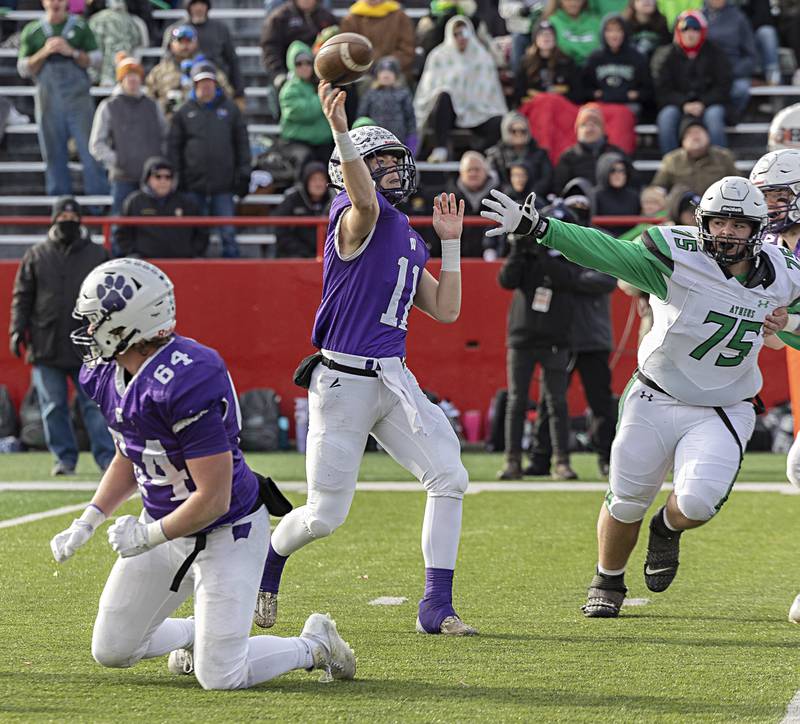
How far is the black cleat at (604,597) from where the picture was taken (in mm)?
5746

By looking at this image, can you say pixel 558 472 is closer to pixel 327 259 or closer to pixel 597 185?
pixel 597 185

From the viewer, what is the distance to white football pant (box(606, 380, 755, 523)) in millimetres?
5461

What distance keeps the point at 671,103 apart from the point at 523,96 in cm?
147

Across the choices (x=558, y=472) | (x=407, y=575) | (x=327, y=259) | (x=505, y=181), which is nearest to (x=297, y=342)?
(x=505, y=181)

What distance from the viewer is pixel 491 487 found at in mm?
10094

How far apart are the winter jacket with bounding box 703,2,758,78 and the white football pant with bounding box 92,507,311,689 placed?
11.8 m

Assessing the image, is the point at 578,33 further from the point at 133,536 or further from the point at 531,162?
Result: the point at 133,536

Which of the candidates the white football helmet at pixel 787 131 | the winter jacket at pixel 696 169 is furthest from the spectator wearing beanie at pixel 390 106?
the white football helmet at pixel 787 131

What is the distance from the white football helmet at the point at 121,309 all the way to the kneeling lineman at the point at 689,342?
1524 mm

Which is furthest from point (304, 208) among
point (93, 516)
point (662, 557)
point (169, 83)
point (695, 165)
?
point (93, 516)

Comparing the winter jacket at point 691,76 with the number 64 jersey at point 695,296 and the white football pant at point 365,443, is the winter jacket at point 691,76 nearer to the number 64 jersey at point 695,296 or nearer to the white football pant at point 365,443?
the number 64 jersey at point 695,296

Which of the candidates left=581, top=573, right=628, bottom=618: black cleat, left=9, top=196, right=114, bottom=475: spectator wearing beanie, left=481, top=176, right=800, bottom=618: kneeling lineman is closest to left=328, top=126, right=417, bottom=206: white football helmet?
left=481, top=176, right=800, bottom=618: kneeling lineman

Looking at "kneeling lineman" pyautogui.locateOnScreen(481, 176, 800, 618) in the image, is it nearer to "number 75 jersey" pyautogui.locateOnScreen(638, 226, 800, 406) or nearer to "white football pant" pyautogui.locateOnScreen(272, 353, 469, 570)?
"number 75 jersey" pyautogui.locateOnScreen(638, 226, 800, 406)

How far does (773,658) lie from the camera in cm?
492
